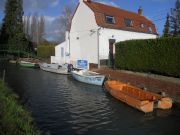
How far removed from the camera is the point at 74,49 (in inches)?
1572

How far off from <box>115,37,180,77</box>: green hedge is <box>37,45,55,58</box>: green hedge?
2553 cm

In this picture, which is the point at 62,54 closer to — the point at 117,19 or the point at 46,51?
the point at 117,19

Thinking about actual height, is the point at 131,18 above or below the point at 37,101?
above

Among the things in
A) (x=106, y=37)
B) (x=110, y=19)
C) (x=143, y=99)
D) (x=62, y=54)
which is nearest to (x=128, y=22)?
(x=110, y=19)

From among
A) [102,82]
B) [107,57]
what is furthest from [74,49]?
[102,82]

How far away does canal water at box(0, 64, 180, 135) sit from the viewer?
13148mm

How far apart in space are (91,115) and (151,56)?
8.89 m

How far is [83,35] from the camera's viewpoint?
3762 centimetres

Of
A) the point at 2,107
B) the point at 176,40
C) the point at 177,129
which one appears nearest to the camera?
the point at 2,107

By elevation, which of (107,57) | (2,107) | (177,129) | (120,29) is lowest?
(177,129)

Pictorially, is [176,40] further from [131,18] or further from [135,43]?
[131,18]

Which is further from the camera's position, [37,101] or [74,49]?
[74,49]

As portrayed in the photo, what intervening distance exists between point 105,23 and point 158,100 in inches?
801

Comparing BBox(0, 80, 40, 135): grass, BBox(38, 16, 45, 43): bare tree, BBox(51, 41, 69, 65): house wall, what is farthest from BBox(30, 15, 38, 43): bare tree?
BBox(0, 80, 40, 135): grass
